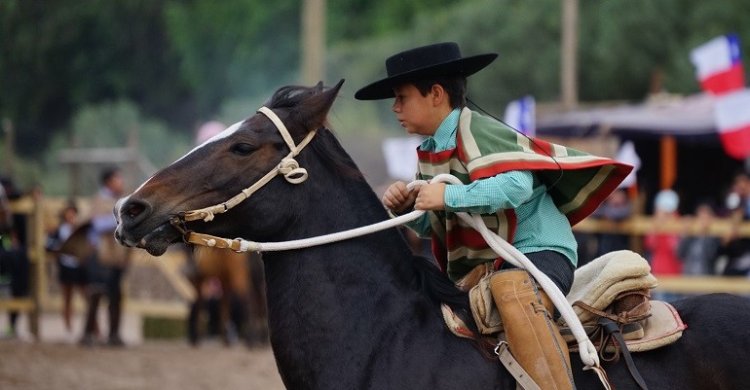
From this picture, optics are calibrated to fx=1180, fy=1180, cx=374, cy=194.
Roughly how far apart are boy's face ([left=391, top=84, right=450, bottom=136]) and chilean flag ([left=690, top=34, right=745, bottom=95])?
11524 millimetres

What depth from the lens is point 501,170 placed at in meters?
4.20

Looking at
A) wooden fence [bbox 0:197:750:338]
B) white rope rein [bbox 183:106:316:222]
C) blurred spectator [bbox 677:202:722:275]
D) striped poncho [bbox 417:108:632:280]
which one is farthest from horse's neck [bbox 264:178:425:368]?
blurred spectator [bbox 677:202:722:275]

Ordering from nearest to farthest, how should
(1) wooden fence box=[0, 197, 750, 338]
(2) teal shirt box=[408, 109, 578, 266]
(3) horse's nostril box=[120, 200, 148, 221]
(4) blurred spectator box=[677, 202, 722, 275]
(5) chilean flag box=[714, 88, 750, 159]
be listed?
1. (3) horse's nostril box=[120, 200, 148, 221]
2. (2) teal shirt box=[408, 109, 578, 266]
3. (1) wooden fence box=[0, 197, 750, 338]
4. (4) blurred spectator box=[677, 202, 722, 275]
5. (5) chilean flag box=[714, 88, 750, 159]

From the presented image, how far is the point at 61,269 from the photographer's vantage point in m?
15.8

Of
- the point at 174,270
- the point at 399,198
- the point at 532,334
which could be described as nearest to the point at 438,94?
the point at 399,198

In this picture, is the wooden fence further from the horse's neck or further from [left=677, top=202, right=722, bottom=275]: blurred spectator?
the horse's neck

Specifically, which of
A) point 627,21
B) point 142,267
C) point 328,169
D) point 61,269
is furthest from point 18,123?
point 627,21

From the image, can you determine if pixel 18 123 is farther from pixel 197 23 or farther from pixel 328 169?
pixel 328 169

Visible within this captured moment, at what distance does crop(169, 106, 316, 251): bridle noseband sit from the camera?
13.6 feet

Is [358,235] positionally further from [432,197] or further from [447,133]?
[447,133]

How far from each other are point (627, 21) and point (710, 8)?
6.94 feet

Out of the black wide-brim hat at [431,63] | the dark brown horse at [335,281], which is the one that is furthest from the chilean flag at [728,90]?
the black wide-brim hat at [431,63]

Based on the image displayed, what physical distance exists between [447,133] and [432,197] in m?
0.31

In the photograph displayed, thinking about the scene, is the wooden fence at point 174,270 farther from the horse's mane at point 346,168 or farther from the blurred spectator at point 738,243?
the horse's mane at point 346,168
